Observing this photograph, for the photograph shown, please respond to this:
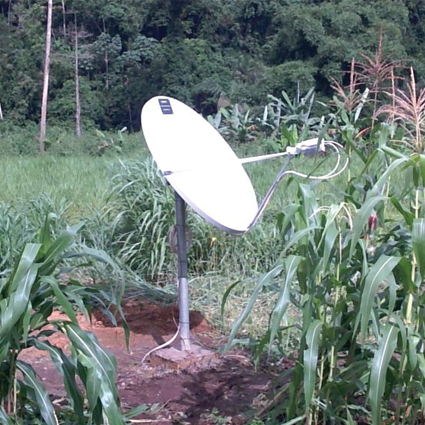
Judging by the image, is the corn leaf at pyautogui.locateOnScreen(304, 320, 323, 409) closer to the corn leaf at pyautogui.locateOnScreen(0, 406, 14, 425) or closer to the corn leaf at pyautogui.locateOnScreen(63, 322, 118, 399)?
the corn leaf at pyautogui.locateOnScreen(63, 322, 118, 399)

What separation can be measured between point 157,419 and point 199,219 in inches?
91.8

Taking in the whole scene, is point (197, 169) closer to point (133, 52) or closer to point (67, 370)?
point (67, 370)

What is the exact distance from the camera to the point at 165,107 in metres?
3.96

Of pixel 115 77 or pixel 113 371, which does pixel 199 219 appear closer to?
pixel 113 371

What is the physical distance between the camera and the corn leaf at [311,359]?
2.36 m

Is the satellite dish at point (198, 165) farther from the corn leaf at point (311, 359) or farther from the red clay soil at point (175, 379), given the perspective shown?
the corn leaf at point (311, 359)

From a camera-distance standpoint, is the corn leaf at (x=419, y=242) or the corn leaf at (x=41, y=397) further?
the corn leaf at (x=41, y=397)

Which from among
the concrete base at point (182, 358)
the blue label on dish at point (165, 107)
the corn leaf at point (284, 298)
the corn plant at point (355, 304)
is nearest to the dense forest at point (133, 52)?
the blue label on dish at point (165, 107)

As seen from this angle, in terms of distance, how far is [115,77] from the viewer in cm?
2717

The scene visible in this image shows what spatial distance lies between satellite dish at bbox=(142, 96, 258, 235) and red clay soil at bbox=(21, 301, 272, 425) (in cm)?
76

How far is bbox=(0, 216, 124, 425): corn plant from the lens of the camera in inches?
96.2

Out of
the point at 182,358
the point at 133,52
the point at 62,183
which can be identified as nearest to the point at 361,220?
the point at 182,358

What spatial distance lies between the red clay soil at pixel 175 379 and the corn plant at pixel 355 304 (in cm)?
47

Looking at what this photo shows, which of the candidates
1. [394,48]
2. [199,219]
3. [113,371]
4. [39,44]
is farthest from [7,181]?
[39,44]
